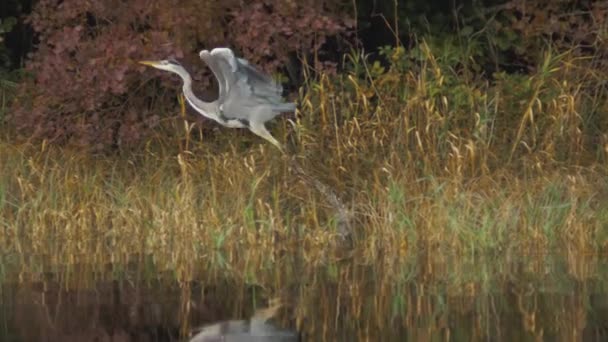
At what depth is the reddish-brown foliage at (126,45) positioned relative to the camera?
13.6 m

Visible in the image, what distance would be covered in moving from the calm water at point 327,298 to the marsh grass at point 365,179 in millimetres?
350

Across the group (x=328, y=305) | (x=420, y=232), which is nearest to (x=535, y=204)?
(x=420, y=232)

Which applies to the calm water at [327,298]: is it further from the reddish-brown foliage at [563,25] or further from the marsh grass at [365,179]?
the reddish-brown foliage at [563,25]

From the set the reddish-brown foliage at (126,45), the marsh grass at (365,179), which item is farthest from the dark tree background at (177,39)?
the marsh grass at (365,179)

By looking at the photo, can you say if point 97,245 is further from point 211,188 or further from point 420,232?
point 420,232

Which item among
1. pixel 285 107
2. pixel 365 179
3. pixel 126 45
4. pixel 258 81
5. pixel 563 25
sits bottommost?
pixel 365 179

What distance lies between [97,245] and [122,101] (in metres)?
2.98

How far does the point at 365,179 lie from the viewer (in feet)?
41.6

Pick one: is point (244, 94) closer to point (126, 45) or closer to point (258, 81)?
point (258, 81)

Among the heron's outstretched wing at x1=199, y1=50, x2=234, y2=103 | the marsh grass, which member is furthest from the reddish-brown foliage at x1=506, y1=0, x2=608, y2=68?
the heron's outstretched wing at x1=199, y1=50, x2=234, y2=103

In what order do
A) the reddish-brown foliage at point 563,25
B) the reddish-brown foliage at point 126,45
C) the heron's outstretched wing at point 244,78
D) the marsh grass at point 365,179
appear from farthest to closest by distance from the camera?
1. the reddish-brown foliage at point 563,25
2. the reddish-brown foliage at point 126,45
3. the heron's outstretched wing at point 244,78
4. the marsh grass at point 365,179

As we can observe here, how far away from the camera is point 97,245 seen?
11844 mm

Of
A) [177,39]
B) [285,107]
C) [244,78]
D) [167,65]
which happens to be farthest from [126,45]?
[285,107]

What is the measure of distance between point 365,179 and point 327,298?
3333 mm
